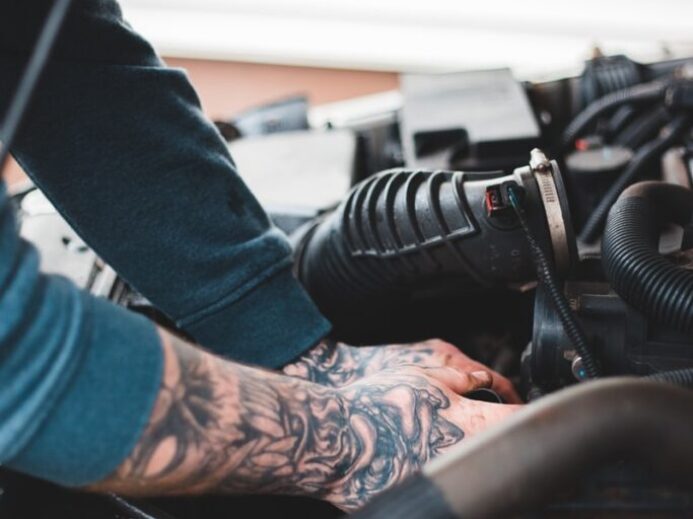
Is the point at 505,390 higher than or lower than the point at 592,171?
lower

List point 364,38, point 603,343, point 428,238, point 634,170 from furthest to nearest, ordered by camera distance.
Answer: point 364,38
point 634,170
point 428,238
point 603,343

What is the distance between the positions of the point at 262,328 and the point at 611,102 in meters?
0.68

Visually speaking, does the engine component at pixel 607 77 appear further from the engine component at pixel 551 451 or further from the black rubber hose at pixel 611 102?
the engine component at pixel 551 451

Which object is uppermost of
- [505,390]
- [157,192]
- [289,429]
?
[157,192]

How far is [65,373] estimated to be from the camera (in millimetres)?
375

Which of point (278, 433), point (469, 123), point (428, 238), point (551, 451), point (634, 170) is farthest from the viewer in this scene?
point (469, 123)

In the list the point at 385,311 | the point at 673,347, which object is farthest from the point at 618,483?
the point at 385,311

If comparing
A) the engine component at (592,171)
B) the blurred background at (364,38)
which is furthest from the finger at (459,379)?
the blurred background at (364,38)

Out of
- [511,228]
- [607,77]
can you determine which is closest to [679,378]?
[511,228]

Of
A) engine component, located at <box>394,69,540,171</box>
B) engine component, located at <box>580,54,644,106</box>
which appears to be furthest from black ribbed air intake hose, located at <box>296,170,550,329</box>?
engine component, located at <box>580,54,644,106</box>

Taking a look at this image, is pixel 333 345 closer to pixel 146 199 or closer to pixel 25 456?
pixel 146 199

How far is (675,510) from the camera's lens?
423mm

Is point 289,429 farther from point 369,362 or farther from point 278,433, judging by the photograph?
point 369,362

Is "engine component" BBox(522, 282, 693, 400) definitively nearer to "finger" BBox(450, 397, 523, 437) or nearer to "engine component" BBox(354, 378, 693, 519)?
"finger" BBox(450, 397, 523, 437)
